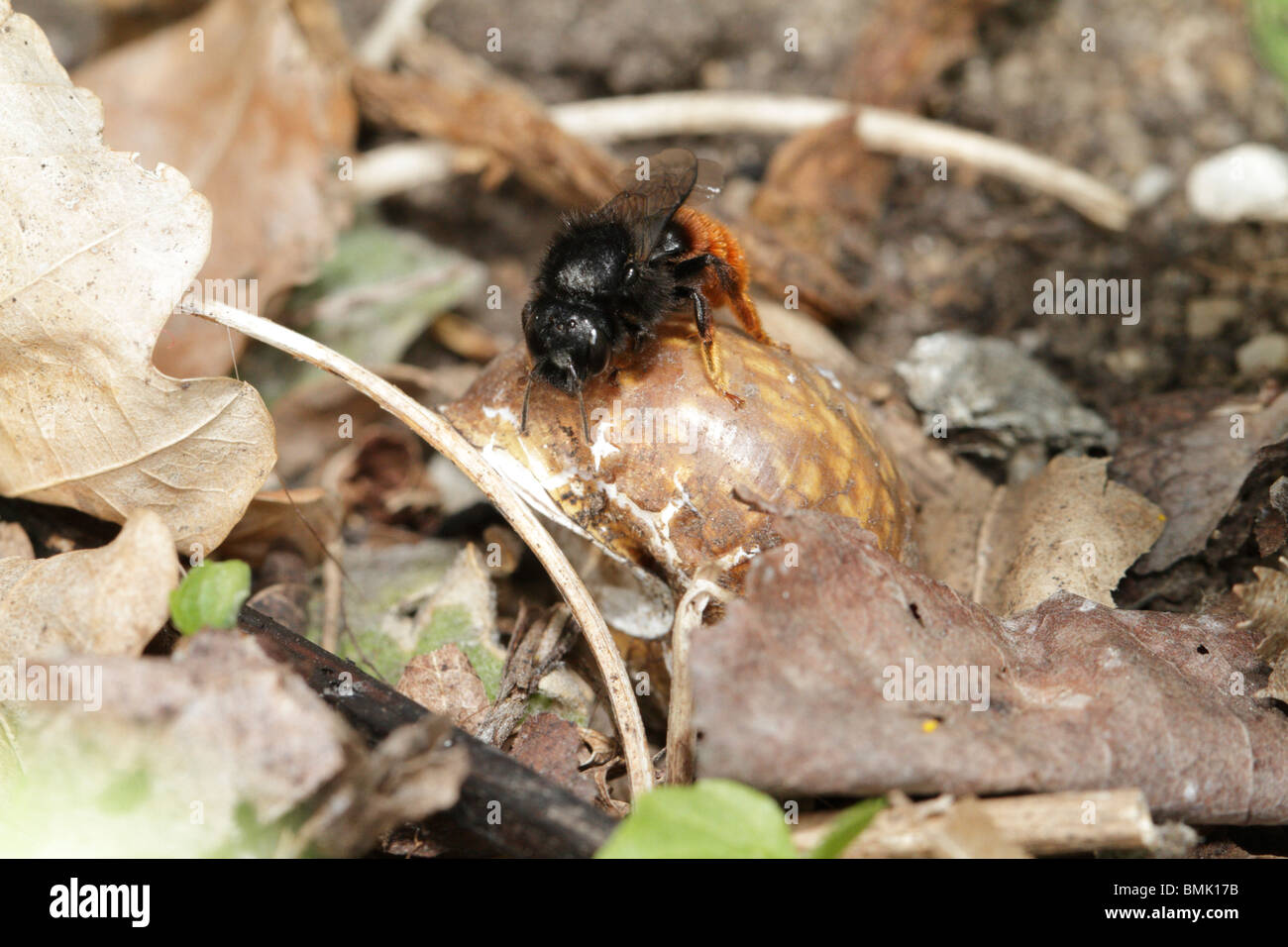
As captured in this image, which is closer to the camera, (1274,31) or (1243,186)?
(1274,31)

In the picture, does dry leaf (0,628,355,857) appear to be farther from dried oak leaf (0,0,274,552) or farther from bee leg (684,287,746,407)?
bee leg (684,287,746,407)

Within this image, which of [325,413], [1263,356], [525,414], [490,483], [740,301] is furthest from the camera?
[325,413]

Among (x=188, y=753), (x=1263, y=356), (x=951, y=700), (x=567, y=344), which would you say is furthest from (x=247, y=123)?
(x=1263, y=356)

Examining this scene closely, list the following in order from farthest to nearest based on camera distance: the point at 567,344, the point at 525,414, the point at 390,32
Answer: the point at 390,32
the point at 525,414
the point at 567,344

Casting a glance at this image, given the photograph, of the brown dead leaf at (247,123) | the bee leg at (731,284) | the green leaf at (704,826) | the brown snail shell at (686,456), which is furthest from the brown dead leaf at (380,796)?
the brown dead leaf at (247,123)

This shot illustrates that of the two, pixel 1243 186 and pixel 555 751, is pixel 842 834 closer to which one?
pixel 555 751

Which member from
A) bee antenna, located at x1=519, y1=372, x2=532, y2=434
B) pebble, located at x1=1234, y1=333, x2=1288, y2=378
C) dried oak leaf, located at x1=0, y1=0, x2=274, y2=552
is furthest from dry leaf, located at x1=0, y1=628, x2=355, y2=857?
pebble, located at x1=1234, y1=333, x2=1288, y2=378
